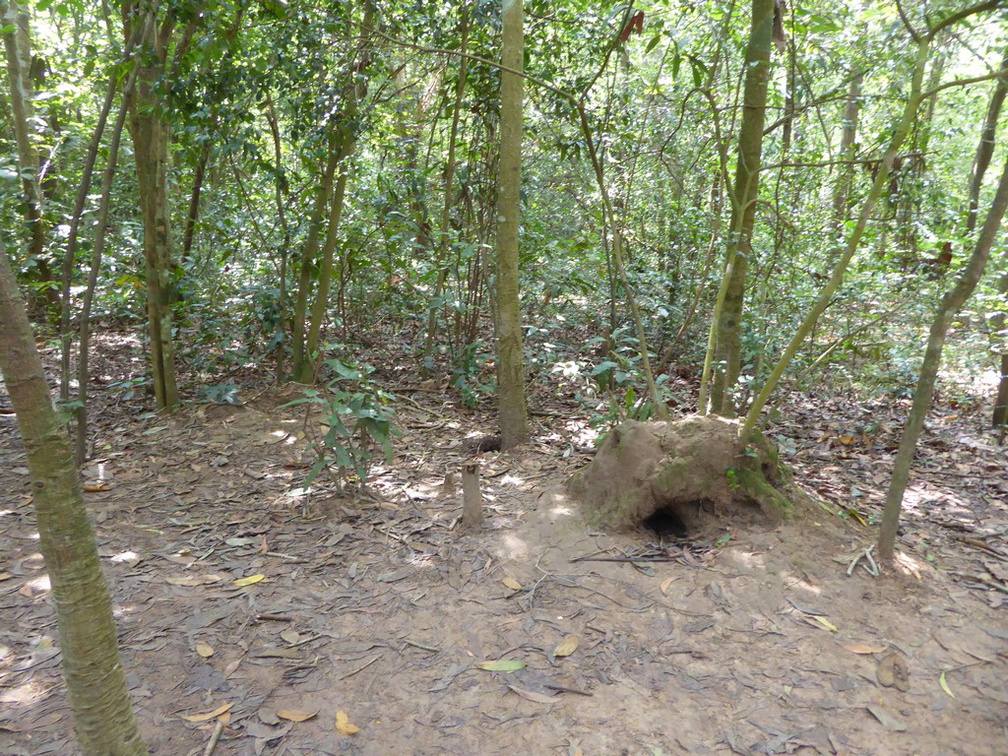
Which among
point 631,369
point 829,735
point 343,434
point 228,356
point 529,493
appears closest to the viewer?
point 829,735

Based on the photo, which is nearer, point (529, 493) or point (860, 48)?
point (529, 493)

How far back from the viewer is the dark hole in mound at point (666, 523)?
4.01 meters

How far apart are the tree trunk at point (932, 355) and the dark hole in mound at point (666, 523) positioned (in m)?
1.01

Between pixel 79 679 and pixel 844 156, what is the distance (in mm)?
5873

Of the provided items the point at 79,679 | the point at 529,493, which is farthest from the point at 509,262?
the point at 79,679

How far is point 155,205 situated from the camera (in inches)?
218

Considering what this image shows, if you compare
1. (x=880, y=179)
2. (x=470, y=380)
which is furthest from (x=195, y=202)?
(x=880, y=179)

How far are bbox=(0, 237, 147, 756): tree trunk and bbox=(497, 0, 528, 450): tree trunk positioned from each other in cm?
344

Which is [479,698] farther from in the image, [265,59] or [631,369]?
[265,59]

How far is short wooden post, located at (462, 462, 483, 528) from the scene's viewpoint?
401 centimetres

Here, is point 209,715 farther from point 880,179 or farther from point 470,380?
point 470,380

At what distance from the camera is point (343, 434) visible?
14.0 ft

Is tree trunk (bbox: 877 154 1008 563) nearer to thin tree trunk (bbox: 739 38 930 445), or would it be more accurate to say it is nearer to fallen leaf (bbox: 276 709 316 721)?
thin tree trunk (bbox: 739 38 930 445)

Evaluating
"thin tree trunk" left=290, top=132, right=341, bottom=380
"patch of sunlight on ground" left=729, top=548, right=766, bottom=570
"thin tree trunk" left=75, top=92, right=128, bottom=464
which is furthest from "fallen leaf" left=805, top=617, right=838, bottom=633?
"thin tree trunk" left=290, top=132, right=341, bottom=380
